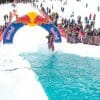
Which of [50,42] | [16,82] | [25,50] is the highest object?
[16,82]

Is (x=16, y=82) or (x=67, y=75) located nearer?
(x=16, y=82)

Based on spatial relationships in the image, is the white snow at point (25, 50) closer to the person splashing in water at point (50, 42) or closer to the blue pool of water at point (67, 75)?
the person splashing in water at point (50, 42)

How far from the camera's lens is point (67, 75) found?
746 inches

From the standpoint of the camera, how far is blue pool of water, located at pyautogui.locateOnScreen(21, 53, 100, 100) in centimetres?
1536

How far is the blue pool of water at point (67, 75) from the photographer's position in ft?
50.4

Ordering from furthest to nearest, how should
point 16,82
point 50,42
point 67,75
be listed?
point 50,42 → point 67,75 → point 16,82

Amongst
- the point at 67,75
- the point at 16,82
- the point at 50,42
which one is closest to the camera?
the point at 16,82

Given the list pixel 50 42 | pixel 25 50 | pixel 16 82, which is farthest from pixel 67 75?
pixel 16 82

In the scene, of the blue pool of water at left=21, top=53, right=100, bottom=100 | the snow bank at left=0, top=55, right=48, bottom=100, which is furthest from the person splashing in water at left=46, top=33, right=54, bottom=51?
the snow bank at left=0, top=55, right=48, bottom=100

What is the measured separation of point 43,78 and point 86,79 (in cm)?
196

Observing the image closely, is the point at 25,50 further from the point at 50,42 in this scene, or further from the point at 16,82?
the point at 16,82

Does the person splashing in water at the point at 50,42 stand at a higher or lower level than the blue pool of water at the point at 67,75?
higher

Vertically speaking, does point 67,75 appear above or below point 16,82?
below

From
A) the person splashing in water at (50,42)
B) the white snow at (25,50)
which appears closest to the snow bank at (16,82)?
the white snow at (25,50)
